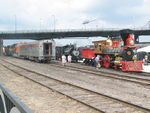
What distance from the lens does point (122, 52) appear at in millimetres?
20297

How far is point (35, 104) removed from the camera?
8398 millimetres

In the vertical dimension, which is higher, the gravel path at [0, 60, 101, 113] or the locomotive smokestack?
the locomotive smokestack

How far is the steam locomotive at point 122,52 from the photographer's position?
19.9 m

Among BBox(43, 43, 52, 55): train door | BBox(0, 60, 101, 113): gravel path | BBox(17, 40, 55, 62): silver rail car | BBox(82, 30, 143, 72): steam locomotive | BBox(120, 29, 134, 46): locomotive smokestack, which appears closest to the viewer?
BBox(0, 60, 101, 113): gravel path

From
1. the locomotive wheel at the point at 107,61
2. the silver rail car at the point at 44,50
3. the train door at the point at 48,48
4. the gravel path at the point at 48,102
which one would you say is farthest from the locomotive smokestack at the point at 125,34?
the train door at the point at 48,48

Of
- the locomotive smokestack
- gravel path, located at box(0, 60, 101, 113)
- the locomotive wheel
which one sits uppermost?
the locomotive smokestack

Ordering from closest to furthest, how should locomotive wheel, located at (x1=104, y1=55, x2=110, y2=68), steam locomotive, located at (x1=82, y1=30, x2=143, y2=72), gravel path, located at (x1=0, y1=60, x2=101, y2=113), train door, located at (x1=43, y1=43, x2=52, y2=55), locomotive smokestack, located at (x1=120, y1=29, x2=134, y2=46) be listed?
1. gravel path, located at (x1=0, y1=60, x2=101, y2=113)
2. steam locomotive, located at (x1=82, y1=30, x2=143, y2=72)
3. locomotive smokestack, located at (x1=120, y1=29, x2=134, y2=46)
4. locomotive wheel, located at (x1=104, y1=55, x2=110, y2=68)
5. train door, located at (x1=43, y1=43, x2=52, y2=55)

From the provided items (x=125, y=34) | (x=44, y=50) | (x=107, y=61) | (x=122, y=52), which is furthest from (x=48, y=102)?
(x=44, y=50)

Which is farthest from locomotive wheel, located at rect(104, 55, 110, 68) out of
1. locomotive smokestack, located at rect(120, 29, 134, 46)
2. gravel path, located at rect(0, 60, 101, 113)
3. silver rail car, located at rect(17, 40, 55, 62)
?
gravel path, located at rect(0, 60, 101, 113)

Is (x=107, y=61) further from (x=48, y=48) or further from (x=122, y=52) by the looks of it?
(x=48, y=48)

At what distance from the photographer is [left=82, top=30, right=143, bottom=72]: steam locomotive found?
19.9 meters

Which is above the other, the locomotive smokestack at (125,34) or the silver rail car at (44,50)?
the locomotive smokestack at (125,34)

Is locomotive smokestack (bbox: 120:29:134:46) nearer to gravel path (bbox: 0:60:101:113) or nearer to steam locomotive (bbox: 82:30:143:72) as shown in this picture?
steam locomotive (bbox: 82:30:143:72)

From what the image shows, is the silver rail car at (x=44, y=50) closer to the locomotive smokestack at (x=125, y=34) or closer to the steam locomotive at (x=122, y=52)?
the steam locomotive at (x=122, y=52)
